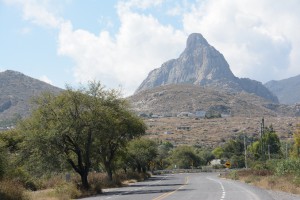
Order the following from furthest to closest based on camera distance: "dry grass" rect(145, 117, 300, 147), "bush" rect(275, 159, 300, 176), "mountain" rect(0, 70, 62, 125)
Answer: "mountain" rect(0, 70, 62, 125), "dry grass" rect(145, 117, 300, 147), "bush" rect(275, 159, 300, 176)

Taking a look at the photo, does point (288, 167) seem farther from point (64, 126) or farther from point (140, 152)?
point (140, 152)

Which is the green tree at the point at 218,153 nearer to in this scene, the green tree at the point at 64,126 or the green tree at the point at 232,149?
the green tree at the point at 232,149

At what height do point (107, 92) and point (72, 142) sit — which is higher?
point (107, 92)

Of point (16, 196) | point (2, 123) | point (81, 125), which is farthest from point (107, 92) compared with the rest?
point (2, 123)

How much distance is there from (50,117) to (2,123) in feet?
358

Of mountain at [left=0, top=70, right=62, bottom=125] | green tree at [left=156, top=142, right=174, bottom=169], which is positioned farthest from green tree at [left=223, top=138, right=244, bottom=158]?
mountain at [left=0, top=70, right=62, bottom=125]

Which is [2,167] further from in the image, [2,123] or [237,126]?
[237,126]

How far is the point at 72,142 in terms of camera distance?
37.4 metres

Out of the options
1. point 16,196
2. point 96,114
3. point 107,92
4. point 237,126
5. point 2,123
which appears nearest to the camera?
point 16,196

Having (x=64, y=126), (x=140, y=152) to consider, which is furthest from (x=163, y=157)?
(x=64, y=126)

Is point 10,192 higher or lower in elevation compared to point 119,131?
lower

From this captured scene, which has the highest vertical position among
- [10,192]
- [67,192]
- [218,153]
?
[218,153]

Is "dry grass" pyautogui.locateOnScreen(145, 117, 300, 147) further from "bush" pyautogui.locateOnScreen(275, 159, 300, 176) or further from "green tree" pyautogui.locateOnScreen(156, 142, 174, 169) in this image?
"bush" pyautogui.locateOnScreen(275, 159, 300, 176)

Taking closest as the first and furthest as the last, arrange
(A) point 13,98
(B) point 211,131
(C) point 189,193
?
(C) point 189,193
(B) point 211,131
(A) point 13,98
